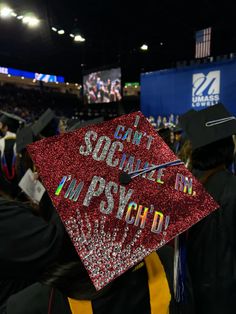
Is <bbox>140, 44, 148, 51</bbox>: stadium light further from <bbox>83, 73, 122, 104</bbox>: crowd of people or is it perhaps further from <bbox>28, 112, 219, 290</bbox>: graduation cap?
<bbox>28, 112, 219, 290</bbox>: graduation cap

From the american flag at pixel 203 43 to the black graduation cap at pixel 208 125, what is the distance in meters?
8.84

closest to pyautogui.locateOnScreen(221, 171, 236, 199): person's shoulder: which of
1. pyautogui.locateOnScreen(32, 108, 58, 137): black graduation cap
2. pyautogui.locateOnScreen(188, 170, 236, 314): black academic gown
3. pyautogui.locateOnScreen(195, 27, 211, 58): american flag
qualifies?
pyautogui.locateOnScreen(188, 170, 236, 314): black academic gown

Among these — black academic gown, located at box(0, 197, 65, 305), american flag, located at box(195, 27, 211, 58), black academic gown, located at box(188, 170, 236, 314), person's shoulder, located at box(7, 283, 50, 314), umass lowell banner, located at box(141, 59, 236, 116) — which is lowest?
black academic gown, located at box(188, 170, 236, 314)

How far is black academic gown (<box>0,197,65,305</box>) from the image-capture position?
2.33 feet

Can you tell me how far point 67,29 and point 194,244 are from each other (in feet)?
39.5

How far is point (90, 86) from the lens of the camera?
44.2 feet

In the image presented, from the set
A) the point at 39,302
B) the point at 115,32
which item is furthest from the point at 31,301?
the point at 115,32

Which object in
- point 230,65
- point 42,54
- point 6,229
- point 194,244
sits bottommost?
point 194,244

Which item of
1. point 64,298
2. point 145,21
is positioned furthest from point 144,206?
point 145,21

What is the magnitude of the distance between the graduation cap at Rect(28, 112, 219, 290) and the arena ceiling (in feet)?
30.5

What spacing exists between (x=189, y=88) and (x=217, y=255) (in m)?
7.30

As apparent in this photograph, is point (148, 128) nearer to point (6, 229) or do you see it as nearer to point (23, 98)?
point (6, 229)

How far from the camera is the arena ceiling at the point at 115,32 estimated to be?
384 inches

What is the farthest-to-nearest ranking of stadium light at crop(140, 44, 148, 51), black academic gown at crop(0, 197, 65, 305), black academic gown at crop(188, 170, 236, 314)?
stadium light at crop(140, 44, 148, 51) → black academic gown at crop(188, 170, 236, 314) → black academic gown at crop(0, 197, 65, 305)
